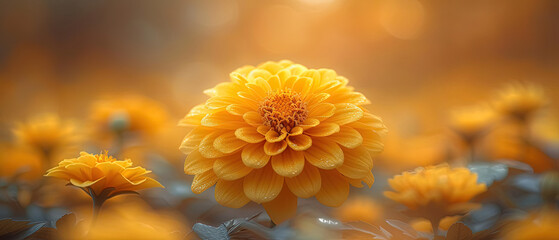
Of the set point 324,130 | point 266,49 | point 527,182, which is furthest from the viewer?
point 266,49

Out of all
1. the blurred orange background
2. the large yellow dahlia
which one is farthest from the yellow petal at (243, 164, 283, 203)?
the blurred orange background

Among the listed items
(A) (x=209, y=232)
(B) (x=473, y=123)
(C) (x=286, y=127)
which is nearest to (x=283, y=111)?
(C) (x=286, y=127)

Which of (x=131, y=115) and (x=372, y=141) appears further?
(x=131, y=115)

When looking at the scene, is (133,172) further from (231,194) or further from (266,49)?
(266,49)

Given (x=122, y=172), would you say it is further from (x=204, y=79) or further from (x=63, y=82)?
(x=204, y=79)

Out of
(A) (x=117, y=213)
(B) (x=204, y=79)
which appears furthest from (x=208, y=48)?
(A) (x=117, y=213)

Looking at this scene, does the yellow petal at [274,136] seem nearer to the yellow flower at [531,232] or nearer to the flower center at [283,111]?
the flower center at [283,111]

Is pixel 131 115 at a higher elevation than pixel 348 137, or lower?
higher
